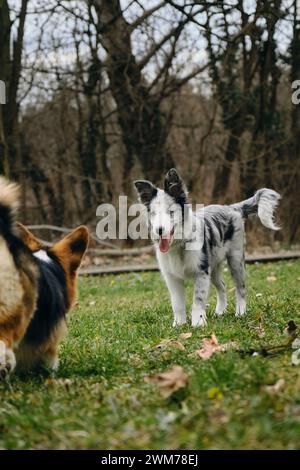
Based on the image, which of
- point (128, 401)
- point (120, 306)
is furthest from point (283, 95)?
point (128, 401)

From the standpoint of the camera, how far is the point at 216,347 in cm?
507

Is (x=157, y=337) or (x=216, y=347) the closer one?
(x=216, y=347)

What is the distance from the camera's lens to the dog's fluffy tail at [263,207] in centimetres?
777

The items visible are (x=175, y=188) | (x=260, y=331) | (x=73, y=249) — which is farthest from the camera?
(x=175, y=188)

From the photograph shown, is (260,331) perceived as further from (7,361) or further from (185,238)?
(7,361)

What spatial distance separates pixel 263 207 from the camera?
7840 mm

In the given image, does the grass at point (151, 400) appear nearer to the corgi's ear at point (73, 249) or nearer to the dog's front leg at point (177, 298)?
the corgi's ear at point (73, 249)

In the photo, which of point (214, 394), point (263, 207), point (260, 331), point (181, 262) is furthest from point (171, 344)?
point (263, 207)

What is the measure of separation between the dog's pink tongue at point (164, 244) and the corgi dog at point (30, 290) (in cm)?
182

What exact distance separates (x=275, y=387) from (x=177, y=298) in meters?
3.80

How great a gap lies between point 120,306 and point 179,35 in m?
11.1

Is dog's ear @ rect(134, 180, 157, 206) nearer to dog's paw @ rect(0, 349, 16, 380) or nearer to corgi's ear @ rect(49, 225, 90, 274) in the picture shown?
corgi's ear @ rect(49, 225, 90, 274)
